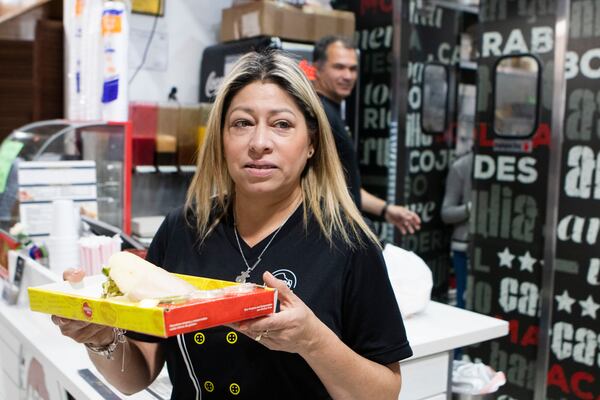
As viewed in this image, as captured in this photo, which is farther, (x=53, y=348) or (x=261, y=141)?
(x=53, y=348)

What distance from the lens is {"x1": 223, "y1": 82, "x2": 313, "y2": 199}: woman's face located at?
139cm

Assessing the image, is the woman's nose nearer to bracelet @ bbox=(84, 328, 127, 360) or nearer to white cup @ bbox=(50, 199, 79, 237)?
bracelet @ bbox=(84, 328, 127, 360)

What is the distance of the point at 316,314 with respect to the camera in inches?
53.7

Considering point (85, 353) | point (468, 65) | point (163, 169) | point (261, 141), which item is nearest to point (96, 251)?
point (85, 353)

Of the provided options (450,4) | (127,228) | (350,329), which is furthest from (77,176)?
(450,4)

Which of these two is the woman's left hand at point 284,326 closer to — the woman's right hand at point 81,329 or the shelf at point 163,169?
the woman's right hand at point 81,329

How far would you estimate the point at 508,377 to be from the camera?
398 cm

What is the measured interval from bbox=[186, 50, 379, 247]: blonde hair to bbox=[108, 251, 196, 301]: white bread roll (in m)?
0.27

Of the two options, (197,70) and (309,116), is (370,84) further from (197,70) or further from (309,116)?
(309,116)

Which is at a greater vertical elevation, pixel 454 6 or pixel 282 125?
pixel 454 6

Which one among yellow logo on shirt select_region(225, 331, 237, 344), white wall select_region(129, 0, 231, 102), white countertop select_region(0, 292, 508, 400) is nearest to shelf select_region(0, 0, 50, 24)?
white wall select_region(129, 0, 231, 102)

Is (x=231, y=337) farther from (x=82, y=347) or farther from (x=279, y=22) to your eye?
(x=279, y=22)

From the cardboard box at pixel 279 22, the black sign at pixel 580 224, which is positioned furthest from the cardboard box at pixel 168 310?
the cardboard box at pixel 279 22

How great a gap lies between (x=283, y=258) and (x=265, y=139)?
0.82ft
